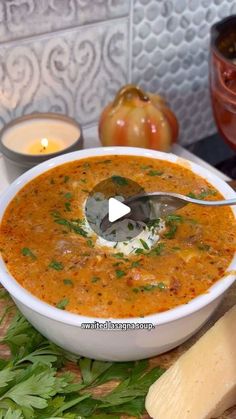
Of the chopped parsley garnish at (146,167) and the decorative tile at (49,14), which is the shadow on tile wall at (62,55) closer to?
the decorative tile at (49,14)

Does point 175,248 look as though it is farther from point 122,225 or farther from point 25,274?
point 25,274

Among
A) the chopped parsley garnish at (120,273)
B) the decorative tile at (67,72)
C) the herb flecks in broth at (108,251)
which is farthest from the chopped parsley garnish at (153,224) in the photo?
the decorative tile at (67,72)

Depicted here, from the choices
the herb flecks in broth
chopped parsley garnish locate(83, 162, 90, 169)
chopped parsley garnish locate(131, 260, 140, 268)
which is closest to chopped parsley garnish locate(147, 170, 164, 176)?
the herb flecks in broth

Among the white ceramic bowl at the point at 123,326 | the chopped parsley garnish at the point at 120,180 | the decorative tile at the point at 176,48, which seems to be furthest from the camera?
the decorative tile at the point at 176,48

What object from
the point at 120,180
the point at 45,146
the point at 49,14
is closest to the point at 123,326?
the point at 120,180

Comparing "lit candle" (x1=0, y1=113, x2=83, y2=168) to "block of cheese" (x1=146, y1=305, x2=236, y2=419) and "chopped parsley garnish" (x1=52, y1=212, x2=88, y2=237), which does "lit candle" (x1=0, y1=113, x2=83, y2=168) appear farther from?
"block of cheese" (x1=146, y1=305, x2=236, y2=419)

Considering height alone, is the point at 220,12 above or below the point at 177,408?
above

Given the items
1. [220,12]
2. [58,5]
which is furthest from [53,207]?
[220,12]
